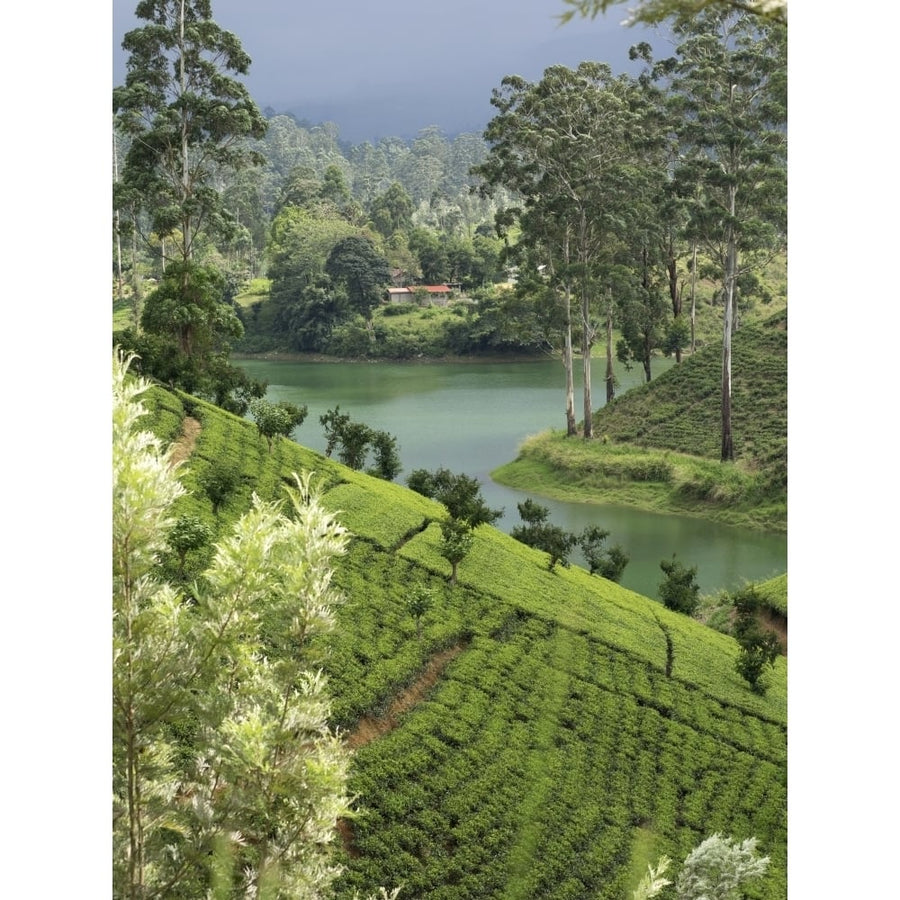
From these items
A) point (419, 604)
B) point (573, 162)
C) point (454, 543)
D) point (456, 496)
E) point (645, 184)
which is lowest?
point (419, 604)

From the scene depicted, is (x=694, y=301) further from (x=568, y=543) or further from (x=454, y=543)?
(x=454, y=543)

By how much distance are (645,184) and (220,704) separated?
252 centimetres

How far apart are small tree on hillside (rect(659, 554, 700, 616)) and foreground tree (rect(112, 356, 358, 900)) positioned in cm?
147

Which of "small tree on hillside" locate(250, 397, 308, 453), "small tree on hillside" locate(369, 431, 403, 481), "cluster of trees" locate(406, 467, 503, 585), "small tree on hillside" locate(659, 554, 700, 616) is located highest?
"small tree on hillside" locate(250, 397, 308, 453)

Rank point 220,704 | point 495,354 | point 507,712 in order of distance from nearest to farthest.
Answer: point 220,704, point 507,712, point 495,354

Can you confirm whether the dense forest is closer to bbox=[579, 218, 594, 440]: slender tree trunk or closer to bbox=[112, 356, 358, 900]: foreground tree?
bbox=[579, 218, 594, 440]: slender tree trunk

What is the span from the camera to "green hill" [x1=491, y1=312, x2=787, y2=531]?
3070 millimetres

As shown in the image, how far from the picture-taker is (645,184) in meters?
3.78

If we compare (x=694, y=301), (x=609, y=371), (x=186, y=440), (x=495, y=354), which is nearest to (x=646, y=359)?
(x=609, y=371)

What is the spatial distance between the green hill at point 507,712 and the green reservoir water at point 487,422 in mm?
170

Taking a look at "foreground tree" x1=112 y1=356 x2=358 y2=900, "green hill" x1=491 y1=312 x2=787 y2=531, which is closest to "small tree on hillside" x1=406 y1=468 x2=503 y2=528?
"green hill" x1=491 y1=312 x2=787 y2=531
